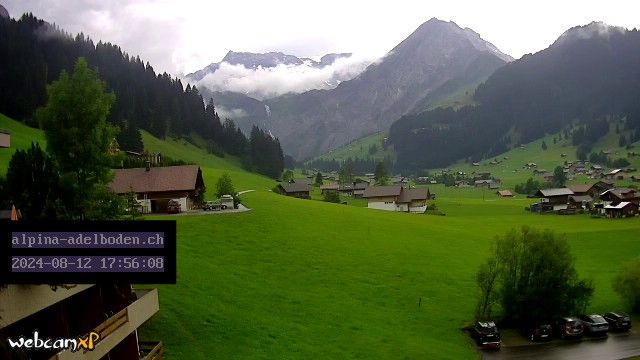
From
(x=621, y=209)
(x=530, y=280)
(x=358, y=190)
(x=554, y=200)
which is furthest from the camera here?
(x=358, y=190)

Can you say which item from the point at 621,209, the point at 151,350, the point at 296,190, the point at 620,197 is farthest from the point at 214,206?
the point at 620,197

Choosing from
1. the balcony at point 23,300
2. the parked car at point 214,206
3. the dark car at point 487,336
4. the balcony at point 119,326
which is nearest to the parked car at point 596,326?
the dark car at point 487,336

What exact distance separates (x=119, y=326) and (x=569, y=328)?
37.1m

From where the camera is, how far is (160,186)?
78000mm

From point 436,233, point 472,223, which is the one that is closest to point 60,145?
point 436,233

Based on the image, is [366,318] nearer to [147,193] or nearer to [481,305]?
[481,305]

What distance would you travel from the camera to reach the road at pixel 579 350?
3872 centimetres

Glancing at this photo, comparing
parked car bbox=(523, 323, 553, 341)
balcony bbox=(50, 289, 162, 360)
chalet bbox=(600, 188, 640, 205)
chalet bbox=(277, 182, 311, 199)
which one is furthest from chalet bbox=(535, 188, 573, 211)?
balcony bbox=(50, 289, 162, 360)

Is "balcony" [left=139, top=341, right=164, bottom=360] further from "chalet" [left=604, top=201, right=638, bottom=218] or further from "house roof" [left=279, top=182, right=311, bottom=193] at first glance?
"chalet" [left=604, top=201, right=638, bottom=218]

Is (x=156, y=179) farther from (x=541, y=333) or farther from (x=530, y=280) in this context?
(x=541, y=333)

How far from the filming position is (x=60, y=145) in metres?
33.0

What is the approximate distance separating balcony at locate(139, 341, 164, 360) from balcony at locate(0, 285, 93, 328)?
283 inches

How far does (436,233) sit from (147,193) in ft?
150

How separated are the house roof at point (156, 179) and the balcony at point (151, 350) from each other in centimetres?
5095
